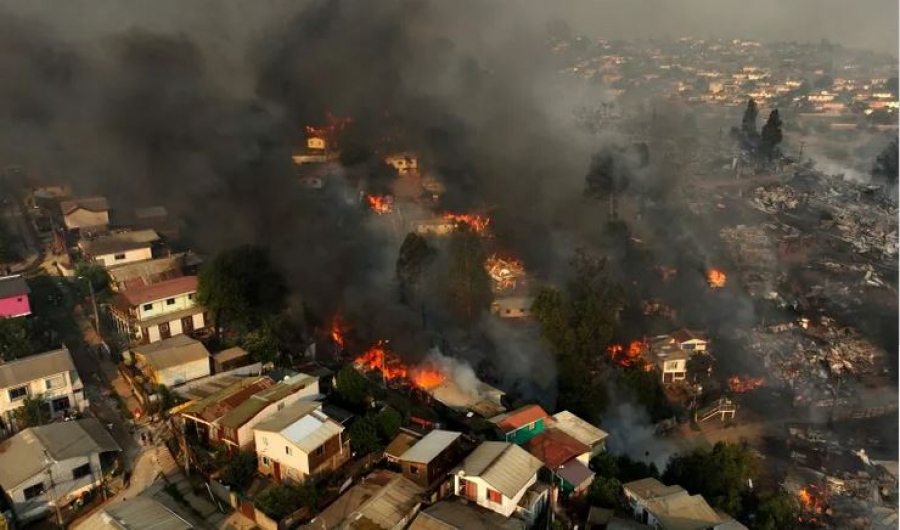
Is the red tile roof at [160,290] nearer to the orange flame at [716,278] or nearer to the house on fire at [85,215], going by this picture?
the house on fire at [85,215]

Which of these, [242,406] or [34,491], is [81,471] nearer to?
[34,491]

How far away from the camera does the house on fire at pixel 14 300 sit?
1648 centimetres

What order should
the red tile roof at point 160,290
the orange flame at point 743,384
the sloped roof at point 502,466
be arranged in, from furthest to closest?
1. the orange flame at point 743,384
2. the red tile roof at point 160,290
3. the sloped roof at point 502,466

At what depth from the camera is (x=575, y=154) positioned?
34812 mm

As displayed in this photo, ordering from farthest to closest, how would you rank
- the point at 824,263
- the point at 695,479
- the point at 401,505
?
the point at 824,263, the point at 695,479, the point at 401,505

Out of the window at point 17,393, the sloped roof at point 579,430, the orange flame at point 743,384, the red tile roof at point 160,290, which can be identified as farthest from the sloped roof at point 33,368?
the orange flame at point 743,384

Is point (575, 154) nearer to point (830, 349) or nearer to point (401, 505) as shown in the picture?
point (830, 349)

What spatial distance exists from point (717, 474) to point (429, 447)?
21.4 ft

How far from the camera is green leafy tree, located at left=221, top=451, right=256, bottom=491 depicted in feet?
37.0

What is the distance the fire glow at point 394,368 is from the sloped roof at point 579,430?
3.60 meters

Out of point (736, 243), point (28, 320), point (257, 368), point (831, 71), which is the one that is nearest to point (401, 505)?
point (257, 368)

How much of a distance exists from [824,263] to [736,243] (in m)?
3.57

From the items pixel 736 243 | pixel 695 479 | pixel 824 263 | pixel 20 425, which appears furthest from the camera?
pixel 736 243

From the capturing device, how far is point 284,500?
417 inches
